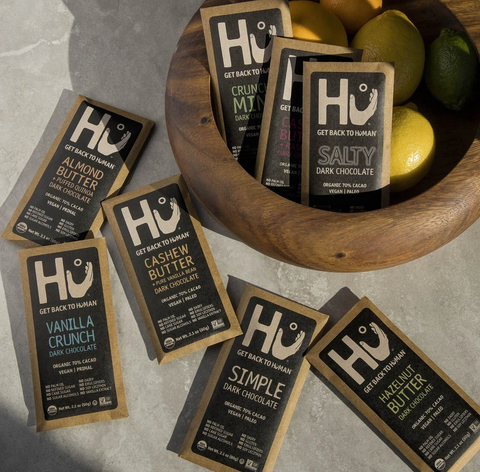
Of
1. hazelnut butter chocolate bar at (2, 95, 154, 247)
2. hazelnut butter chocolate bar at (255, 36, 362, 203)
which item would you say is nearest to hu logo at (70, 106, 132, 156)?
hazelnut butter chocolate bar at (2, 95, 154, 247)

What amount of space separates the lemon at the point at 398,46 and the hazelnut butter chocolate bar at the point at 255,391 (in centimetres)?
41

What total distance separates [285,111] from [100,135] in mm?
418

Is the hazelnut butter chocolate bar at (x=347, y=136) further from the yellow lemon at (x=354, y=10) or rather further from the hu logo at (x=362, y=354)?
the hu logo at (x=362, y=354)

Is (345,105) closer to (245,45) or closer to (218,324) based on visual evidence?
(245,45)

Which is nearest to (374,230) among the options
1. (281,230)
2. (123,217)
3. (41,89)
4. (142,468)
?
(281,230)

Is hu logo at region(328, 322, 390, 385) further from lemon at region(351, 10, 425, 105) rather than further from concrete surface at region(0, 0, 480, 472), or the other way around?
lemon at region(351, 10, 425, 105)

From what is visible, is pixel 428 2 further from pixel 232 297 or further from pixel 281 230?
pixel 232 297

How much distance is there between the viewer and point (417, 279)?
34.8 inches

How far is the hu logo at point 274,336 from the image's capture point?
0.84 metres

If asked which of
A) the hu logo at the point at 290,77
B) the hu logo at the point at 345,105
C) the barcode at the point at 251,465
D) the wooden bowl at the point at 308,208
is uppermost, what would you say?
the hu logo at the point at 290,77

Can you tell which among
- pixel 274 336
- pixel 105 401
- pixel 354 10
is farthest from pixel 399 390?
pixel 354 10

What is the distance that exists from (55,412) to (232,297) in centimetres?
38

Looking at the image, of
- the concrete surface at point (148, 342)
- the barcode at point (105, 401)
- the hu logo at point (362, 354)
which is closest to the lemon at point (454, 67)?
the concrete surface at point (148, 342)

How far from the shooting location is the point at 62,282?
2.93 ft
